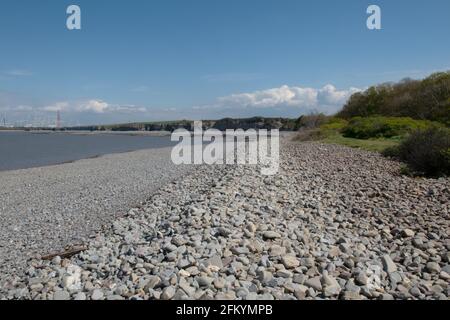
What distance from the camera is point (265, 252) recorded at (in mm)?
4812

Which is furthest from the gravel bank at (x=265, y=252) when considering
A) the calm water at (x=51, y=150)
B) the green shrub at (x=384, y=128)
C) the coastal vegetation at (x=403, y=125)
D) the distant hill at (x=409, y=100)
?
the distant hill at (x=409, y=100)

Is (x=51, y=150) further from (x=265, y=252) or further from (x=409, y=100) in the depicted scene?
(x=265, y=252)

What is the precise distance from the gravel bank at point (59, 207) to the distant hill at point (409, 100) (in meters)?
23.7

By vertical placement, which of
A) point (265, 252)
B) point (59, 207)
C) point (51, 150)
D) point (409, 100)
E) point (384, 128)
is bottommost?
point (59, 207)

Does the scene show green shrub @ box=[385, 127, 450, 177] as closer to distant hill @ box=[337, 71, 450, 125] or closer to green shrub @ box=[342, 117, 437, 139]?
green shrub @ box=[342, 117, 437, 139]

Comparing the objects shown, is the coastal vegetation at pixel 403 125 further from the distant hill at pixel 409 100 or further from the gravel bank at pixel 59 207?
the gravel bank at pixel 59 207

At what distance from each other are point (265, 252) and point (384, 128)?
2509 centimetres

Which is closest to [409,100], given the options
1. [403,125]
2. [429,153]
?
[403,125]

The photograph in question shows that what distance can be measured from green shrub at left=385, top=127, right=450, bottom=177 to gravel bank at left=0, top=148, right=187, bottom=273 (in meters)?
8.65

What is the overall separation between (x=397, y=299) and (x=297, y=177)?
7.41m

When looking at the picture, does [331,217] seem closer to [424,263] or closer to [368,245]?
[368,245]

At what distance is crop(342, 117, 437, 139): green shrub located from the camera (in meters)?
25.0

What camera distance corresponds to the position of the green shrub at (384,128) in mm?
25016

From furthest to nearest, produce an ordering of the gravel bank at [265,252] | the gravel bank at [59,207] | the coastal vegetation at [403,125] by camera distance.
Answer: the coastal vegetation at [403,125], the gravel bank at [59,207], the gravel bank at [265,252]
